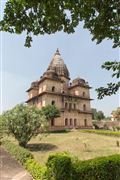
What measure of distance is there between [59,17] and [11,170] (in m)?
14.3

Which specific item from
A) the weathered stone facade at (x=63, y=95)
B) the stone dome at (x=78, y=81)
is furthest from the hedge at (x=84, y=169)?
the stone dome at (x=78, y=81)

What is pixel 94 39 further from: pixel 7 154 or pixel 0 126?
pixel 0 126

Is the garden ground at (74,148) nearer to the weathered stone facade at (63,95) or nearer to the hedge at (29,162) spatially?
the hedge at (29,162)

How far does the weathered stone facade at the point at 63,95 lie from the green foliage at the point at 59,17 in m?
46.2

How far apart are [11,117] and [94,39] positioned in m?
21.8

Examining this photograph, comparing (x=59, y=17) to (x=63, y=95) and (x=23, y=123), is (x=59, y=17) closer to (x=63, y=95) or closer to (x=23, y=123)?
(x=23, y=123)

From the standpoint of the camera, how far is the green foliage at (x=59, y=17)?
394cm

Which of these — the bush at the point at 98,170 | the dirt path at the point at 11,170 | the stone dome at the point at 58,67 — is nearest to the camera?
the bush at the point at 98,170

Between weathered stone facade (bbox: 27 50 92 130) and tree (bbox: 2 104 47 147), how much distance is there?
24.1 metres

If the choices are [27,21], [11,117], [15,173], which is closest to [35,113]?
[11,117]

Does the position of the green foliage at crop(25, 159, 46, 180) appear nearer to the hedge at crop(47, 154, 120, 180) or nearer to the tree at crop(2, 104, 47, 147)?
the hedge at crop(47, 154, 120, 180)

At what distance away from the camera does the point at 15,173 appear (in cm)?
1609

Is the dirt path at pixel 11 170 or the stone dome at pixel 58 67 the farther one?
the stone dome at pixel 58 67

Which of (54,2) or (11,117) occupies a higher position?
(54,2)
